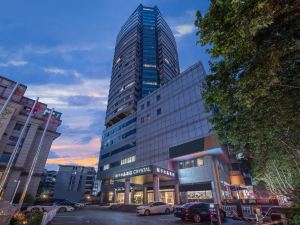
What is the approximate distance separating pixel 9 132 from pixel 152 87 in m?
54.2

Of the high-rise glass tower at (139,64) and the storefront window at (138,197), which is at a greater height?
the high-rise glass tower at (139,64)

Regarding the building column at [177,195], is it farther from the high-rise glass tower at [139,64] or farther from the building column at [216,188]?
the high-rise glass tower at [139,64]

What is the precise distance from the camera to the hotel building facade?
110 ft

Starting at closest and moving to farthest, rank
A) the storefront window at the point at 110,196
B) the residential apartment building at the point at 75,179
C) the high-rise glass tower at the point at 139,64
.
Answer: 1. the storefront window at the point at 110,196
2. the high-rise glass tower at the point at 139,64
3. the residential apartment building at the point at 75,179

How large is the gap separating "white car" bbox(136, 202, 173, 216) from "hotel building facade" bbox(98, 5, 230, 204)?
6218 millimetres

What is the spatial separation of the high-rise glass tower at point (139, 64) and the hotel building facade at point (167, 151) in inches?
75.1

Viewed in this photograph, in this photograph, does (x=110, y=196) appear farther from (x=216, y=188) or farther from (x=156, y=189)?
(x=216, y=188)

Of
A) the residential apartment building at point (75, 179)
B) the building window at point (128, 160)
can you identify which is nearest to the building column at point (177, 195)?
the building window at point (128, 160)

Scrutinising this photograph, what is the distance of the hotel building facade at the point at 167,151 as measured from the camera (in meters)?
33.7

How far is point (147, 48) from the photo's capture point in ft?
305

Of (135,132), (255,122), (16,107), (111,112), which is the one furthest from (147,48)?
(255,122)

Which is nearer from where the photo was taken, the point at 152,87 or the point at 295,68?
the point at 295,68

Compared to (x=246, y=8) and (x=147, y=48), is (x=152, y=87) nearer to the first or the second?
(x=147, y=48)

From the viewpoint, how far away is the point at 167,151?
42.8m
